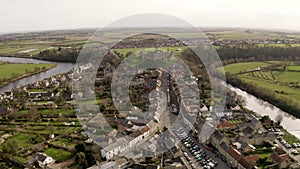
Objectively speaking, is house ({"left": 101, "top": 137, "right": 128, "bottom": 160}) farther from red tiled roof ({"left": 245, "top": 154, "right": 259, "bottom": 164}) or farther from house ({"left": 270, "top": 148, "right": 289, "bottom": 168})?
house ({"left": 270, "top": 148, "right": 289, "bottom": 168})

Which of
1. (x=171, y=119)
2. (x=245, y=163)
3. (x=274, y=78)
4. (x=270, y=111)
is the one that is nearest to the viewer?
(x=245, y=163)

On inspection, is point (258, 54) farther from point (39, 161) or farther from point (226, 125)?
point (39, 161)

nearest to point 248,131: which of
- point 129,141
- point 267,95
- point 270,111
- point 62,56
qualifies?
point 129,141

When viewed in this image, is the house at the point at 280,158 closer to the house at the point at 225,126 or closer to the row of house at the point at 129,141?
the house at the point at 225,126

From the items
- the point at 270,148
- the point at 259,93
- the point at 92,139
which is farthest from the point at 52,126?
the point at 259,93

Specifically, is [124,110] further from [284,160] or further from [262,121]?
[284,160]

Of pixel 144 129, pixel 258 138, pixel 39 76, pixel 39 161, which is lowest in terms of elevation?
pixel 39 161
